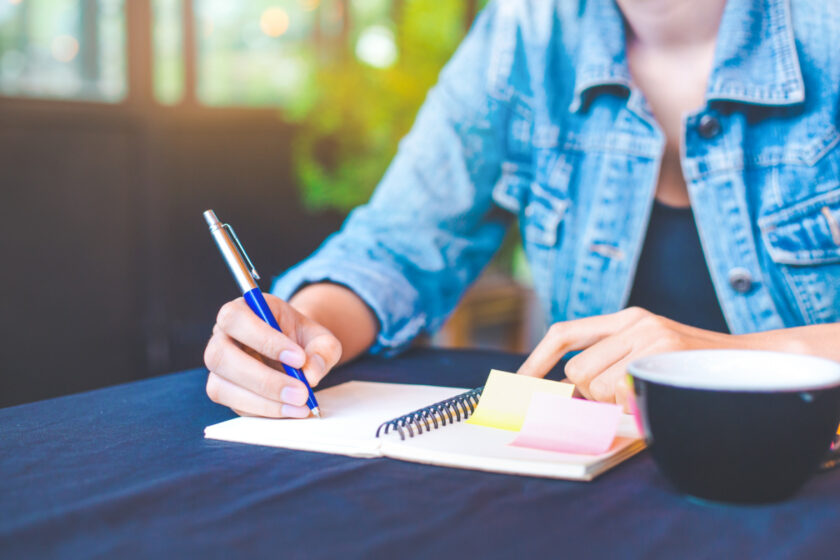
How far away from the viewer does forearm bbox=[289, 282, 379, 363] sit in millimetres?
964

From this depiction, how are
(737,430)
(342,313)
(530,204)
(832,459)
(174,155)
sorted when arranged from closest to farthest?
(737,430) → (832,459) → (342,313) → (530,204) → (174,155)

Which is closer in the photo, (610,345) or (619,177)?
(610,345)

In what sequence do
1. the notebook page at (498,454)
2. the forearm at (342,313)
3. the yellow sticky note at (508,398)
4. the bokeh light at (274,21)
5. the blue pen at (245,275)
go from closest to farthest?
the notebook page at (498,454) → the yellow sticky note at (508,398) → the blue pen at (245,275) → the forearm at (342,313) → the bokeh light at (274,21)

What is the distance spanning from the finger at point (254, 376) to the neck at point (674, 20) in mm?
764

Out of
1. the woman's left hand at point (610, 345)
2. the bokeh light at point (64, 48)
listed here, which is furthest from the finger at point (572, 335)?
the bokeh light at point (64, 48)

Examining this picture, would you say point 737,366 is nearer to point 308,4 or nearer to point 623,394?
point 623,394

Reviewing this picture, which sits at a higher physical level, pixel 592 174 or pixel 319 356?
pixel 592 174

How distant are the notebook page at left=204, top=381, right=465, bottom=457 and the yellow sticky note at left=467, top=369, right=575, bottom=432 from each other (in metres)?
0.07

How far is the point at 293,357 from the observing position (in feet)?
2.32

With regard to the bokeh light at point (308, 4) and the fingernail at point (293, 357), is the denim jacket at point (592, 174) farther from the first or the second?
the bokeh light at point (308, 4)

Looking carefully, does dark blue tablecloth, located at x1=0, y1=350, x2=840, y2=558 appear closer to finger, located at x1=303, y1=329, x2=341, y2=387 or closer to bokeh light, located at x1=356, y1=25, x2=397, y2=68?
finger, located at x1=303, y1=329, x2=341, y2=387

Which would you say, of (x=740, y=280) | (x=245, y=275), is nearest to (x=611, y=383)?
(x=245, y=275)

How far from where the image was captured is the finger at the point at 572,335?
2.44 feet

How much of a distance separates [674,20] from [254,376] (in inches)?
31.9
